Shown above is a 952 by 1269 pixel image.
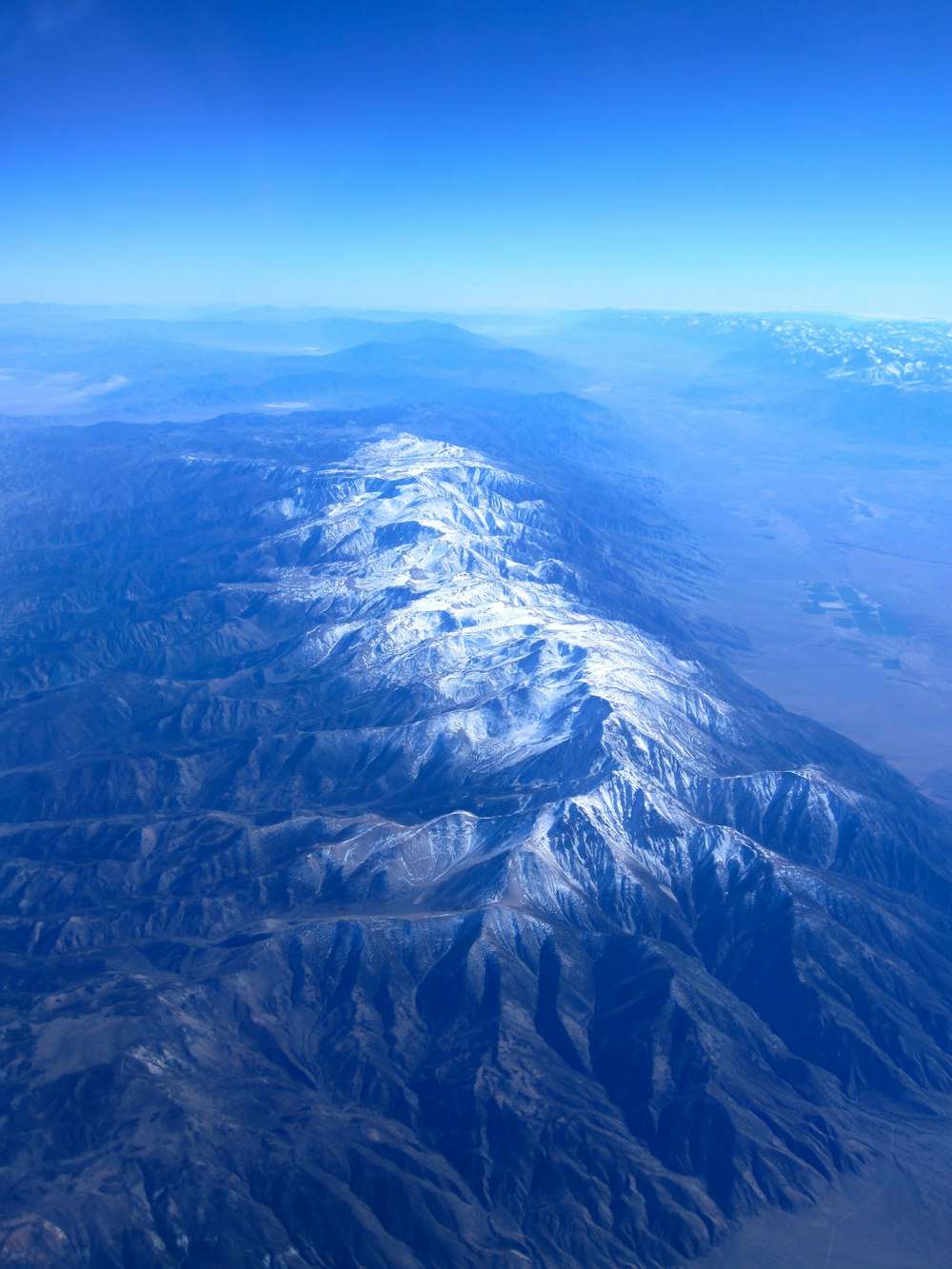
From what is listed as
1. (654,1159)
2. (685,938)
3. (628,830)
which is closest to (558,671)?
(628,830)

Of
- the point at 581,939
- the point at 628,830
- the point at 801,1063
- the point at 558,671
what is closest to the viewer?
the point at 801,1063

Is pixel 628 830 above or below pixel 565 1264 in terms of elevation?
above

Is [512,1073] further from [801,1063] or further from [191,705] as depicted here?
[191,705]

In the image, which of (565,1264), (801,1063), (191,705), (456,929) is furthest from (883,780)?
(191,705)

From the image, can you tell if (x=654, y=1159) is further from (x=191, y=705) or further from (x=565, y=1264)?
(x=191, y=705)

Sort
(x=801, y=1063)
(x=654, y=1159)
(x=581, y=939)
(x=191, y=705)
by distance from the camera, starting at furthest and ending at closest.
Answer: (x=191, y=705) < (x=581, y=939) < (x=801, y=1063) < (x=654, y=1159)

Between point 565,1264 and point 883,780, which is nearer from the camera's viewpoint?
point 565,1264
